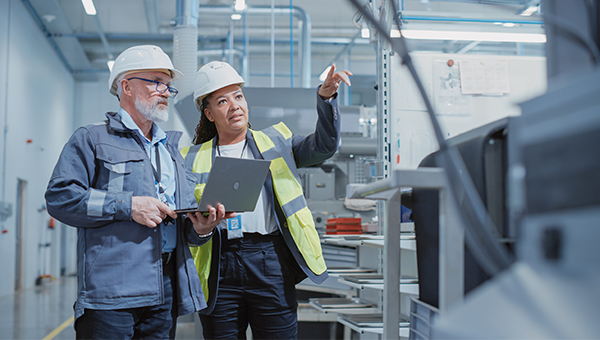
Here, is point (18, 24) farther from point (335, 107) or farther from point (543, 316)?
point (543, 316)

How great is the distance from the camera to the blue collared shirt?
5.54 feet

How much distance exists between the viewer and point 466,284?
36.1 inches

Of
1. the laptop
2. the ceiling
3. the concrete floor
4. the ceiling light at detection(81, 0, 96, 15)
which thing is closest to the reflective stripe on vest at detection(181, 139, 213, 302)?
the laptop

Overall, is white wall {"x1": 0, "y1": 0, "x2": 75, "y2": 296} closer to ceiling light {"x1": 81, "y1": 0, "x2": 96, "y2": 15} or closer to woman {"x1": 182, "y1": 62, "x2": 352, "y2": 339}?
ceiling light {"x1": 81, "y1": 0, "x2": 96, "y2": 15}

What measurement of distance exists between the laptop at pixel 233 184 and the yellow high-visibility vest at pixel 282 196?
0.25m

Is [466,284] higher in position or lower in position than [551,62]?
lower

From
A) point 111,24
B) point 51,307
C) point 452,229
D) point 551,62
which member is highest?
point 111,24

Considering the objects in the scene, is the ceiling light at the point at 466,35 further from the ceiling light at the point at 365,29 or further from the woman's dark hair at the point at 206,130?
the woman's dark hair at the point at 206,130

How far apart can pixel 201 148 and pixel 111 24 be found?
8705 millimetres

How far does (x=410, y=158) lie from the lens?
2971 mm

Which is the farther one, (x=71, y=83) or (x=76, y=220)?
(x=71, y=83)

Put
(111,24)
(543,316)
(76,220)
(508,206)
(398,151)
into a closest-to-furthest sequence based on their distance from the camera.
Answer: (543,316) → (508,206) → (76,220) → (398,151) → (111,24)

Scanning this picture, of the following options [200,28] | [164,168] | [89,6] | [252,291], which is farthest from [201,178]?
[200,28]

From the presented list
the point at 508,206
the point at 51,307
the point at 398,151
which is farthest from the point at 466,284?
the point at 51,307
